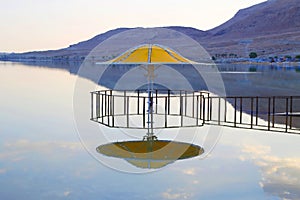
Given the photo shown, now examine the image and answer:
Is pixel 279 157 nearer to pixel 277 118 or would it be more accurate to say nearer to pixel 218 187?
pixel 218 187

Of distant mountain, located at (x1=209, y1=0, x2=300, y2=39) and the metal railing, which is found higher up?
distant mountain, located at (x1=209, y1=0, x2=300, y2=39)

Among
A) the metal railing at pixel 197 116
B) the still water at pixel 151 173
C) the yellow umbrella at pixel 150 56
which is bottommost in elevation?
the still water at pixel 151 173

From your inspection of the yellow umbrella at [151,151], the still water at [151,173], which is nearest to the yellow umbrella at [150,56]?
the yellow umbrella at [151,151]

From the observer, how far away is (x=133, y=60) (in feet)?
38.4

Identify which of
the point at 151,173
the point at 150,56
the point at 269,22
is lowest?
the point at 151,173

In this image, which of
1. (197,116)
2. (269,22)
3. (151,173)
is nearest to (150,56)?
(197,116)

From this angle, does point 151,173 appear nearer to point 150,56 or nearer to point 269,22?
point 150,56

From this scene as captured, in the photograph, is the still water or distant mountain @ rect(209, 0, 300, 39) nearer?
the still water

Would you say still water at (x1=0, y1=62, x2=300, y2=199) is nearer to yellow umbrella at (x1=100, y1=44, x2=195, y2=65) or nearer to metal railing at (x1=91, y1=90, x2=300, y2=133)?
metal railing at (x1=91, y1=90, x2=300, y2=133)

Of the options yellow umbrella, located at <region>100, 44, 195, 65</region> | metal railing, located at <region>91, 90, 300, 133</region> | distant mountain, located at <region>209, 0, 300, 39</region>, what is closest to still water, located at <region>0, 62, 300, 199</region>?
metal railing, located at <region>91, 90, 300, 133</region>

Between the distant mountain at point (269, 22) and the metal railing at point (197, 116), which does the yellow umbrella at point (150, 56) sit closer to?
the metal railing at point (197, 116)

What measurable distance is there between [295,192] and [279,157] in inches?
92.8

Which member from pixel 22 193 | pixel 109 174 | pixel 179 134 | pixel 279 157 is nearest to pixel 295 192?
pixel 279 157

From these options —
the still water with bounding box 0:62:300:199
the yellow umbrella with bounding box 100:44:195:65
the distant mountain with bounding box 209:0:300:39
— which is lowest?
the still water with bounding box 0:62:300:199
